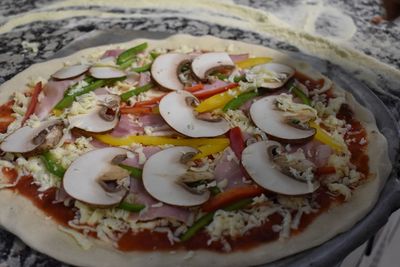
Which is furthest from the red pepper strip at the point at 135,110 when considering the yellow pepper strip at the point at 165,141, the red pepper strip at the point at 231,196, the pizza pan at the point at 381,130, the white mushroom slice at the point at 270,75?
the pizza pan at the point at 381,130

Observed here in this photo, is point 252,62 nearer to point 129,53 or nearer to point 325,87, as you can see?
point 325,87

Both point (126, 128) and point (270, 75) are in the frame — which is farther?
point (270, 75)

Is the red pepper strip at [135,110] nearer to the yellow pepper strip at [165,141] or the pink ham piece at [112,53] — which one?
the yellow pepper strip at [165,141]

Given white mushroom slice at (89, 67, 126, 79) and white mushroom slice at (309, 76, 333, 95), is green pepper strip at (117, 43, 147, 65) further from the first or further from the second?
white mushroom slice at (309, 76, 333, 95)

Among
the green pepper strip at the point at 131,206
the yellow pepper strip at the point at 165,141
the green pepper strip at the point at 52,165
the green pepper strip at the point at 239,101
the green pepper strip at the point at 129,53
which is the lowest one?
the green pepper strip at the point at 131,206

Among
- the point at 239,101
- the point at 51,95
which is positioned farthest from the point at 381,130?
the point at 51,95

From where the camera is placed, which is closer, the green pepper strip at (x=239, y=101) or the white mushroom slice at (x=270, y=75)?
the green pepper strip at (x=239, y=101)

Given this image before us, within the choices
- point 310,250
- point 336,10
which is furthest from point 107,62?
point 336,10
